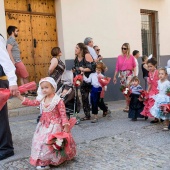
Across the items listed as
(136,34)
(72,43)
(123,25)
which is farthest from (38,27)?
(136,34)

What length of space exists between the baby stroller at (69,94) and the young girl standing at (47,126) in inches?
67.8

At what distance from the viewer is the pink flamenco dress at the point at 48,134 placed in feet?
12.6

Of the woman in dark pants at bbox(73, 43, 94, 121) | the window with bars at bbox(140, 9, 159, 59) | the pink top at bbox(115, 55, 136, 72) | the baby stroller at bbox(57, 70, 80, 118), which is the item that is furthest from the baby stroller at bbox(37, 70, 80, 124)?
the window with bars at bbox(140, 9, 159, 59)

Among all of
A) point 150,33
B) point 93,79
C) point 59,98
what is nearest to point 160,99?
point 93,79

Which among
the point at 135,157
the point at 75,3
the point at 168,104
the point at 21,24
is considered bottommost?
the point at 135,157

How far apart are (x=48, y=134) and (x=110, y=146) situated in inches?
49.1

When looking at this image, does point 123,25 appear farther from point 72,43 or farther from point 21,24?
point 21,24

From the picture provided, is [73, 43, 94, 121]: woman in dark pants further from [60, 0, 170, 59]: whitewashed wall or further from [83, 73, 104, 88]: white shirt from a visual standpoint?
[60, 0, 170, 59]: whitewashed wall

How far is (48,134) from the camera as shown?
3914 mm

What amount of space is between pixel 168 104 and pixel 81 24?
4.25 meters

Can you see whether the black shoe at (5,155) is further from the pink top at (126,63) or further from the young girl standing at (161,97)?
the pink top at (126,63)

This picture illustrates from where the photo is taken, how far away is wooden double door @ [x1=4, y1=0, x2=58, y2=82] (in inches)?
314

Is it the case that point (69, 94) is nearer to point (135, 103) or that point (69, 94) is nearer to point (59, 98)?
point (135, 103)

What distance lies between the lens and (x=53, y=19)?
8609 millimetres
